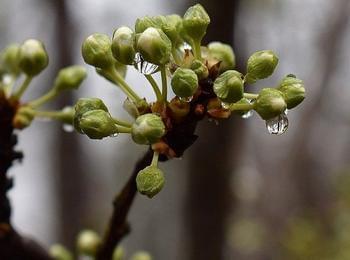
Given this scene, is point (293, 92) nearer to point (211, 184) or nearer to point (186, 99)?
point (186, 99)

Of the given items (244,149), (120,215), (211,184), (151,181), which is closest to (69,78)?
(120,215)

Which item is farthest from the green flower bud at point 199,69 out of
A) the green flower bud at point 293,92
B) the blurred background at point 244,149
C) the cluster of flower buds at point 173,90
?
the blurred background at point 244,149

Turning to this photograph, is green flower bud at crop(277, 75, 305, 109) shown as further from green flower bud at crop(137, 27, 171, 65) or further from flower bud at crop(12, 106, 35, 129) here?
flower bud at crop(12, 106, 35, 129)

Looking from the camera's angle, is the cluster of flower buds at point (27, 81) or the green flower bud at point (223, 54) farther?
the cluster of flower buds at point (27, 81)

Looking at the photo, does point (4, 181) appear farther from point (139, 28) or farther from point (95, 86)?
point (95, 86)

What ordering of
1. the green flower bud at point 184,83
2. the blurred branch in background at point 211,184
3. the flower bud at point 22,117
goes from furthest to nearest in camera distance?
1. the blurred branch in background at point 211,184
2. the flower bud at point 22,117
3. the green flower bud at point 184,83

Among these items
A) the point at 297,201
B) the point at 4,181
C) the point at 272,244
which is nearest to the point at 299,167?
the point at 297,201

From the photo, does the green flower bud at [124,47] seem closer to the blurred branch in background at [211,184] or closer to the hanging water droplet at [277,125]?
the hanging water droplet at [277,125]

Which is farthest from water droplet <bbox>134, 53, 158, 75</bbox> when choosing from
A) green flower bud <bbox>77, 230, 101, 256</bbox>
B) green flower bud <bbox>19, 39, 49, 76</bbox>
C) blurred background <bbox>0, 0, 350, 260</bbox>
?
blurred background <bbox>0, 0, 350, 260</bbox>
